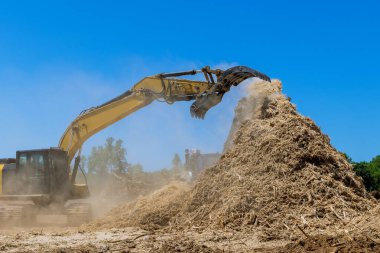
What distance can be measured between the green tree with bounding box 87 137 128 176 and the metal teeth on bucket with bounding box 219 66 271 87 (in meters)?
16.0

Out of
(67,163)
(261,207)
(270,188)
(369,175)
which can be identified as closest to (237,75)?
(270,188)

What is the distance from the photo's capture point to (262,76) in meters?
13.2

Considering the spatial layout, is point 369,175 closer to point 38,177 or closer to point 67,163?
point 67,163

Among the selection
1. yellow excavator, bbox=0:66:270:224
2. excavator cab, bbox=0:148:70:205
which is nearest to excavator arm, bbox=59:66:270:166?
yellow excavator, bbox=0:66:270:224

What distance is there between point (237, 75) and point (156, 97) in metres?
2.60

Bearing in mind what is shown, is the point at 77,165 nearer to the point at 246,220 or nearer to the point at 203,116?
the point at 203,116

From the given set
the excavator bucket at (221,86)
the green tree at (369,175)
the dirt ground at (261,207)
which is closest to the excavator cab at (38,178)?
the dirt ground at (261,207)

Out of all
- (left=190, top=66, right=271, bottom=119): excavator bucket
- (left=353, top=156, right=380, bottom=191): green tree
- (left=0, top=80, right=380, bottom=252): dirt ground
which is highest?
(left=190, top=66, right=271, bottom=119): excavator bucket

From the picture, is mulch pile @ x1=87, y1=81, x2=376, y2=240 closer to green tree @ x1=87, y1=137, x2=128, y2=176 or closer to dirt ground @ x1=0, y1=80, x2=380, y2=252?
dirt ground @ x1=0, y1=80, x2=380, y2=252

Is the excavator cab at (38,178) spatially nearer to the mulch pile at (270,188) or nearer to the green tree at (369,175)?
the mulch pile at (270,188)

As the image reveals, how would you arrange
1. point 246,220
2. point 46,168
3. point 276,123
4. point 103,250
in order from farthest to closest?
point 46,168
point 276,123
point 246,220
point 103,250

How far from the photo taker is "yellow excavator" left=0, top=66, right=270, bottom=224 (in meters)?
14.4

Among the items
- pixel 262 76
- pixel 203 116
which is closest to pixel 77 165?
pixel 203 116

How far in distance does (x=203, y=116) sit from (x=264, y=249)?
5532 mm
